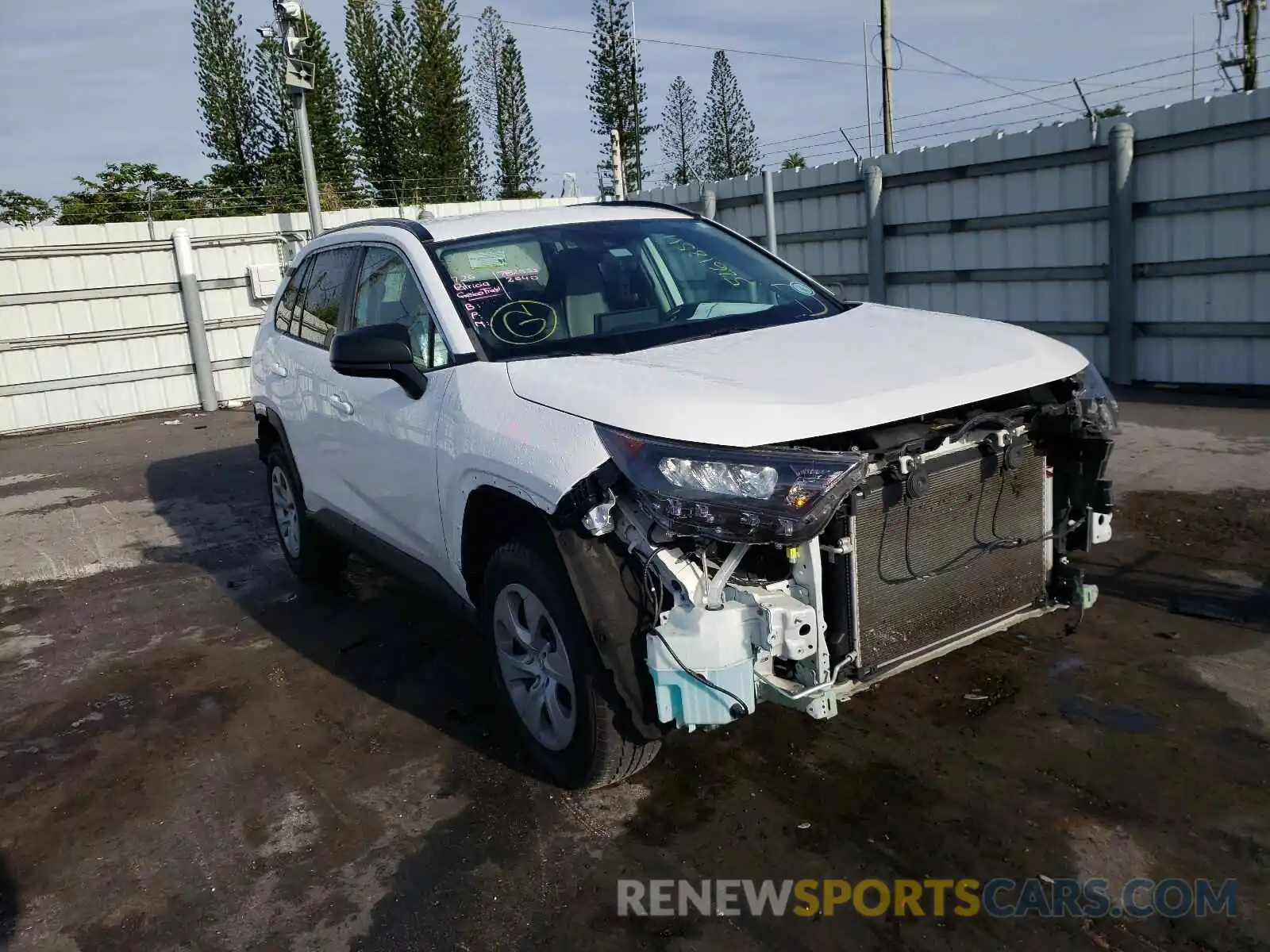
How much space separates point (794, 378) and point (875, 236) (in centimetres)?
964

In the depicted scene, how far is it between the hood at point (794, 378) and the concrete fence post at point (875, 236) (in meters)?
8.69

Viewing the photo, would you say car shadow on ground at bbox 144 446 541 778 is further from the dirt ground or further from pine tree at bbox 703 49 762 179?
pine tree at bbox 703 49 762 179

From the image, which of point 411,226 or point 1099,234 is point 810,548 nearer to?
point 411,226

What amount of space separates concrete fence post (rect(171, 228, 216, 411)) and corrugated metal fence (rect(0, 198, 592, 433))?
10cm

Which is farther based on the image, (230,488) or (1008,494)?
(230,488)

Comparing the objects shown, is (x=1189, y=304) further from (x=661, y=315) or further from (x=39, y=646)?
(x=39, y=646)

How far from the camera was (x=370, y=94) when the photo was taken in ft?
104

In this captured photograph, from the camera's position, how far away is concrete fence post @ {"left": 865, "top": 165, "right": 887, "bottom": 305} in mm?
12102

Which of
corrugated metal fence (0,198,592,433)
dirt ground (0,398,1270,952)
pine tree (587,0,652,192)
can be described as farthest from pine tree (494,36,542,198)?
dirt ground (0,398,1270,952)

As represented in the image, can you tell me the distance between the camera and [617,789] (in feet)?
11.9

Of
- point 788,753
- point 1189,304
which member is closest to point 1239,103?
point 1189,304

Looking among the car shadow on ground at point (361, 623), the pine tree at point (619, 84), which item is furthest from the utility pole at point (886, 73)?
the car shadow on ground at point (361, 623)

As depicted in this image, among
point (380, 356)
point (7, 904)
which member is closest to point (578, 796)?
point (380, 356)

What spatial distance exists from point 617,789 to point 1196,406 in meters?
7.39
